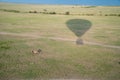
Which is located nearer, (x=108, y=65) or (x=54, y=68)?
(x=54, y=68)

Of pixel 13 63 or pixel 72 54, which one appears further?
pixel 72 54

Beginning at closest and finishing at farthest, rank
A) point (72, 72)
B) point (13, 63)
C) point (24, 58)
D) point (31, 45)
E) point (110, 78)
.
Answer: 1. point (110, 78)
2. point (72, 72)
3. point (13, 63)
4. point (24, 58)
5. point (31, 45)

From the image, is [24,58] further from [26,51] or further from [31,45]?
[31,45]

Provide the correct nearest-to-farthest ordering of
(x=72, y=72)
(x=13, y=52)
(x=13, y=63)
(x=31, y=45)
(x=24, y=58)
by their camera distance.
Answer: (x=72, y=72) < (x=13, y=63) < (x=24, y=58) < (x=13, y=52) < (x=31, y=45)

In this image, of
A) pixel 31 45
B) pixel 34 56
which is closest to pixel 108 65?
pixel 34 56

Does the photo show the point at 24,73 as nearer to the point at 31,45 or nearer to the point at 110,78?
the point at 110,78

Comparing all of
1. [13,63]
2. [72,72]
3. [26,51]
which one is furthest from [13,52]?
[72,72]

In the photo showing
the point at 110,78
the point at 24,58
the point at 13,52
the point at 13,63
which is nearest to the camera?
Answer: the point at 110,78

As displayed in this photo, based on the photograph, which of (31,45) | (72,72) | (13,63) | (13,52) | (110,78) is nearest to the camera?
(110,78)
